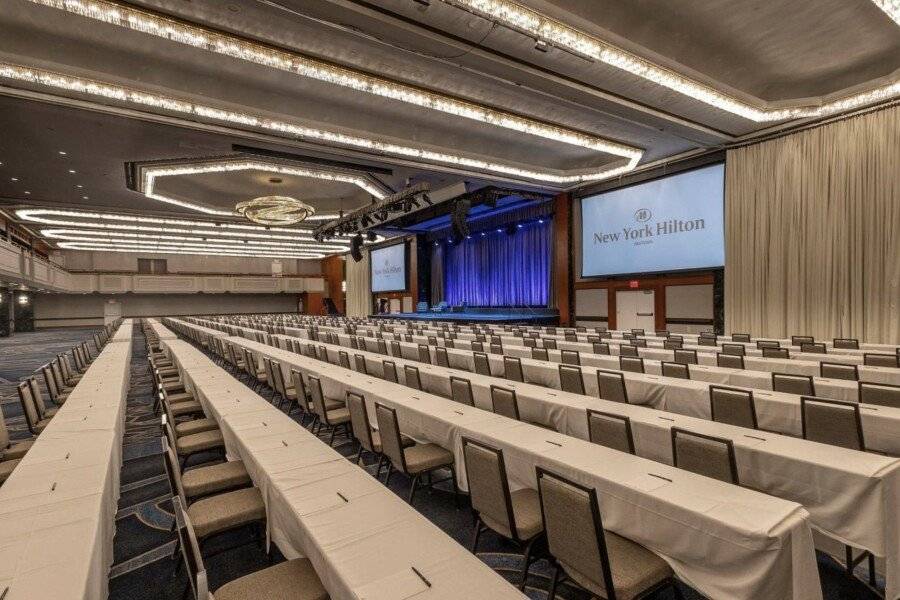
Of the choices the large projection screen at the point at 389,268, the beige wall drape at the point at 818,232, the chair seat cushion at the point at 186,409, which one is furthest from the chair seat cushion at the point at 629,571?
the large projection screen at the point at 389,268

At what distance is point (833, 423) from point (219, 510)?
13.7 ft

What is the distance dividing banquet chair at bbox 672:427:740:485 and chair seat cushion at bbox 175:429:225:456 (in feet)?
12.2

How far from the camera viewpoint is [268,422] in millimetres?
3666

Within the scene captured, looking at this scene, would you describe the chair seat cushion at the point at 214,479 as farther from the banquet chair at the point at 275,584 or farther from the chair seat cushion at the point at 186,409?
the chair seat cushion at the point at 186,409

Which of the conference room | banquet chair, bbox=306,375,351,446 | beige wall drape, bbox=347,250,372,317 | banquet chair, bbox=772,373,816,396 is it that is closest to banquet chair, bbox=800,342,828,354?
the conference room

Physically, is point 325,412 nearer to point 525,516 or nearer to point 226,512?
point 226,512

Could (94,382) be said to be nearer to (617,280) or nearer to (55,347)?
(617,280)

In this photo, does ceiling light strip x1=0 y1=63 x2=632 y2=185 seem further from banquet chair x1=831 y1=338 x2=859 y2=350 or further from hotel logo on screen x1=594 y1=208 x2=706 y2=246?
banquet chair x1=831 y1=338 x2=859 y2=350

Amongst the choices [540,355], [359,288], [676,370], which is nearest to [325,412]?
[540,355]

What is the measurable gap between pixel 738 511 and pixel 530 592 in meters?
1.18

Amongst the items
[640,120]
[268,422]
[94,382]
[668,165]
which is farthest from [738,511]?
[668,165]

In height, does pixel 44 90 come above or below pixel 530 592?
above

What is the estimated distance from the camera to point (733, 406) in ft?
12.9

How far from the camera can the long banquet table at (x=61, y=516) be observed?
1587 millimetres
